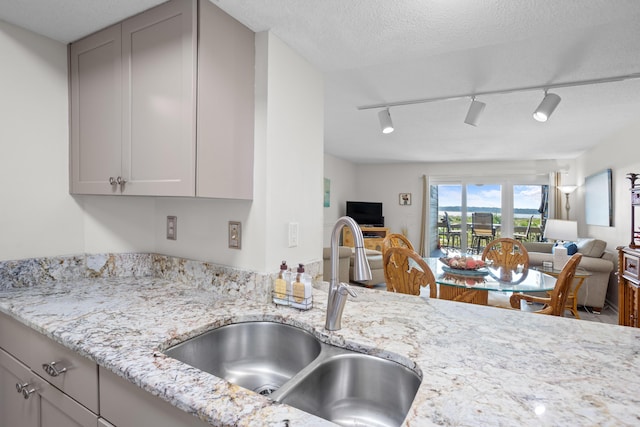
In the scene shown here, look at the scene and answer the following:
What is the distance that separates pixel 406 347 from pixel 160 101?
1.27m

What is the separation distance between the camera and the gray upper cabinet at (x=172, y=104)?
4.10ft

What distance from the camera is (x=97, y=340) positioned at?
3.33 feet

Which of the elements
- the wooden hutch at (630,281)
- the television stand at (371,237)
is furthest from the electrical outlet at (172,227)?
the television stand at (371,237)

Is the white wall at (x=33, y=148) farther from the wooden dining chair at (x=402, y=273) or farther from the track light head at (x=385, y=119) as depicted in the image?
the track light head at (x=385, y=119)

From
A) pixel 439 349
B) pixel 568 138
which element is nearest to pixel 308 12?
pixel 439 349

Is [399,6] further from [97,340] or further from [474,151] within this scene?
[474,151]

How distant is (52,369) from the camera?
3.50 ft

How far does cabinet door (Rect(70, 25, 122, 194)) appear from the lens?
147 cm

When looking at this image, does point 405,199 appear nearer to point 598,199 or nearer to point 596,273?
point 598,199

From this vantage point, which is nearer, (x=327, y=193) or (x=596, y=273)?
(x=596, y=273)

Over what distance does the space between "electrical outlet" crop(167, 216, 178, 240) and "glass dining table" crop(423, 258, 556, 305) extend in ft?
6.03

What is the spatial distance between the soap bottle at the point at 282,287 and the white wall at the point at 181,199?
0.08 meters

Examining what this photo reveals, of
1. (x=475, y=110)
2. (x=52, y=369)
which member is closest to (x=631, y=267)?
(x=475, y=110)

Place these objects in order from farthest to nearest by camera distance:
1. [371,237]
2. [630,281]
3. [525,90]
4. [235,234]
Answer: [371,237] → [630,281] → [525,90] → [235,234]
